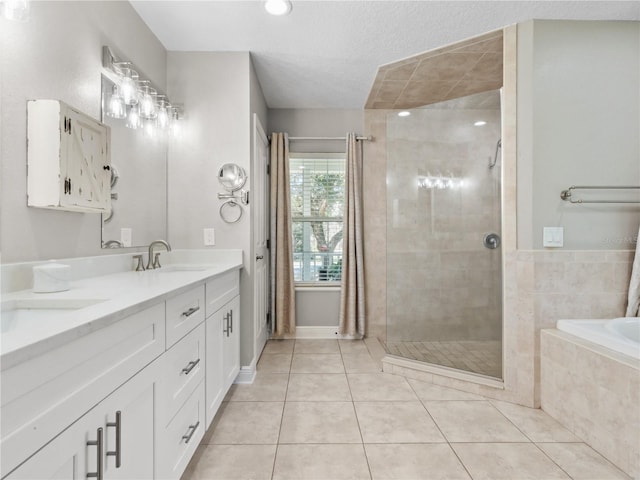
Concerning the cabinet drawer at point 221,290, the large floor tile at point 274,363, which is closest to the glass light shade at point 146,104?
the cabinet drawer at point 221,290

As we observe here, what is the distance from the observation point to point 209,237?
8.02 ft

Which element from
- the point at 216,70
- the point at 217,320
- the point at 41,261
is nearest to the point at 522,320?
the point at 217,320

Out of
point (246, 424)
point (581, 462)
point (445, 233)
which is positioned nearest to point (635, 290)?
point (581, 462)

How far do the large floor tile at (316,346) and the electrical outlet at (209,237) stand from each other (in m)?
1.36

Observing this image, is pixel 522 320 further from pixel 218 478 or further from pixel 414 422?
pixel 218 478

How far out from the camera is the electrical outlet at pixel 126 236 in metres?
1.89

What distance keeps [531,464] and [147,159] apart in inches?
107

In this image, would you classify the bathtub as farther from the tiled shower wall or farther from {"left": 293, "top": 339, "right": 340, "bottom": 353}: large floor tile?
{"left": 293, "top": 339, "right": 340, "bottom": 353}: large floor tile

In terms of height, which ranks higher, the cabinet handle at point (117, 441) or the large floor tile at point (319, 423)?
the cabinet handle at point (117, 441)

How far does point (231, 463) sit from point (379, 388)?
3.77ft

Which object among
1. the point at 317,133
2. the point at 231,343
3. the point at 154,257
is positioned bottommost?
the point at 231,343

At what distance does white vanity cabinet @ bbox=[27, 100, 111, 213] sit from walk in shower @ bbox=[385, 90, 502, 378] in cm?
224

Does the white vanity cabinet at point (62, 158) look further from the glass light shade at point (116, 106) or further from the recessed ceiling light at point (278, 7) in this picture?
the recessed ceiling light at point (278, 7)

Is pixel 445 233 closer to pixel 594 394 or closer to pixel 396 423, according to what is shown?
pixel 594 394
